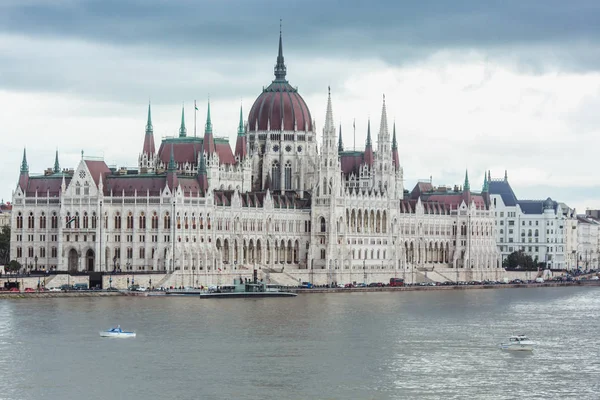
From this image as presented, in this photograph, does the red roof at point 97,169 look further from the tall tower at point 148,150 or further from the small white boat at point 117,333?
the small white boat at point 117,333

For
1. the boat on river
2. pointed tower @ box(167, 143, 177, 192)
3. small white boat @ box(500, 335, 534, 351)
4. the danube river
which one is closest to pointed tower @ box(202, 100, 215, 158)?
pointed tower @ box(167, 143, 177, 192)

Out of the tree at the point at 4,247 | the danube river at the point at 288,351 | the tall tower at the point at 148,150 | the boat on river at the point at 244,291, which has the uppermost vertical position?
the tall tower at the point at 148,150

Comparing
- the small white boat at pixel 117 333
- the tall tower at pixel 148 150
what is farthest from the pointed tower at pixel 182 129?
the small white boat at pixel 117 333

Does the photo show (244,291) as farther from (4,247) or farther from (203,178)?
(4,247)

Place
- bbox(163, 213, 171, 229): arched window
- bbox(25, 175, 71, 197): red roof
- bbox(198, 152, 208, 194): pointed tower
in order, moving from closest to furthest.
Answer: bbox(163, 213, 171, 229): arched window
bbox(25, 175, 71, 197): red roof
bbox(198, 152, 208, 194): pointed tower

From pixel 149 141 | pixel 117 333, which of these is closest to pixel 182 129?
pixel 149 141

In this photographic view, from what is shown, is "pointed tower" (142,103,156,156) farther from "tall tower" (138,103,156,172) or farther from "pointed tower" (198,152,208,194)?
"pointed tower" (198,152,208,194)
